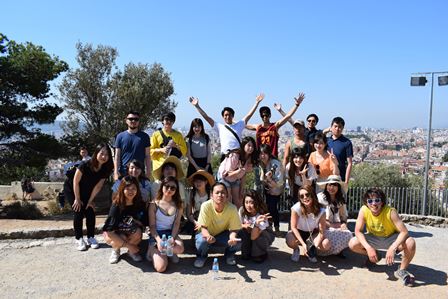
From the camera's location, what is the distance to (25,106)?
1179 centimetres

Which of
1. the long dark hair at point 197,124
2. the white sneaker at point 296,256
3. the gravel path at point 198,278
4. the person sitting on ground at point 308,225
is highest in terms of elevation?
the long dark hair at point 197,124

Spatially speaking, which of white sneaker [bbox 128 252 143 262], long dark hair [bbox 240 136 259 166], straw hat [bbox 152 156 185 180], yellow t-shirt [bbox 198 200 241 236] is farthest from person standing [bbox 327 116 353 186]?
white sneaker [bbox 128 252 143 262]

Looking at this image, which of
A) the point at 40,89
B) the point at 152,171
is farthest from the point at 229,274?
the point at 40,89

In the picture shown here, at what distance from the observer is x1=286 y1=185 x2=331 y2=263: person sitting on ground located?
553 cm

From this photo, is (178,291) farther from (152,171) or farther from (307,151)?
(307,151)

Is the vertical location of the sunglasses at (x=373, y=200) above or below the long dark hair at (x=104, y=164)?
below

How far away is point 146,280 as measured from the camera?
16.1 ft

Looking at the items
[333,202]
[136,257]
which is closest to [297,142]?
[333,202]

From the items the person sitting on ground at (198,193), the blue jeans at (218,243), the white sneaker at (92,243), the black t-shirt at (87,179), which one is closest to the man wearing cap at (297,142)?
the person sitting on ground at (198,193)

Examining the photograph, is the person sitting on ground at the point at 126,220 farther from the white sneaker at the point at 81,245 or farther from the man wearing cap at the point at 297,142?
the man wearing cap at the point at 297,142

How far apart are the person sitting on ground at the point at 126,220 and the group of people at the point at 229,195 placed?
0.05 feet

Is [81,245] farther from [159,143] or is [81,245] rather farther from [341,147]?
[341,147]

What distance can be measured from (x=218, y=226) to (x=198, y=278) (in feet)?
2.61

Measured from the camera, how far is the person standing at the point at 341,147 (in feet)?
23.0
